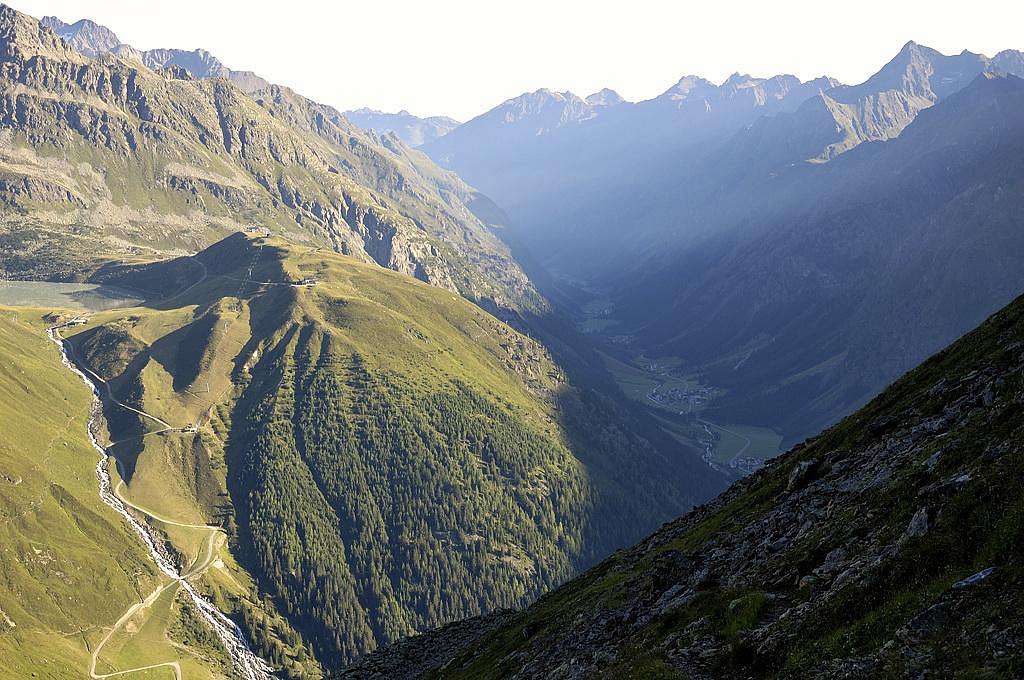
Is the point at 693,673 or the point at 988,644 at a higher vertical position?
the point at 988,644

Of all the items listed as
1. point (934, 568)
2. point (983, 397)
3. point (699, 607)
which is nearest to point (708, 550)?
point (699, 607)

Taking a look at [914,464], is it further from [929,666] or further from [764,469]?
[764,469]

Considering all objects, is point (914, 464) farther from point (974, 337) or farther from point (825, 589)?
point (974, 337)

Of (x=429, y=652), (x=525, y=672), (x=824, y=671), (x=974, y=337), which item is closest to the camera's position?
(x=824, y=671)

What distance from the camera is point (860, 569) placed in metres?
35.4

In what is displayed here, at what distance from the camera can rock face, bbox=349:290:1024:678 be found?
88.6ft

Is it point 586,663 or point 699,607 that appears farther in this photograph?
point 586,663

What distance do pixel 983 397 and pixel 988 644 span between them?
1134 inches

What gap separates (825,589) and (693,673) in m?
8.39

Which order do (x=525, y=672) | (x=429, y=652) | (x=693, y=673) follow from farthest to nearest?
(x=429, y=652), (x=525, y=672), (x=693, y=673)

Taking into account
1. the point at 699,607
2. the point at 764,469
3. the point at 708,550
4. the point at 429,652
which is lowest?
the point at 429,652

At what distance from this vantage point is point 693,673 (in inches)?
1398

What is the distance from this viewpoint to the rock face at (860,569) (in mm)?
27016

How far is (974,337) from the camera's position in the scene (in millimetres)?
64812
